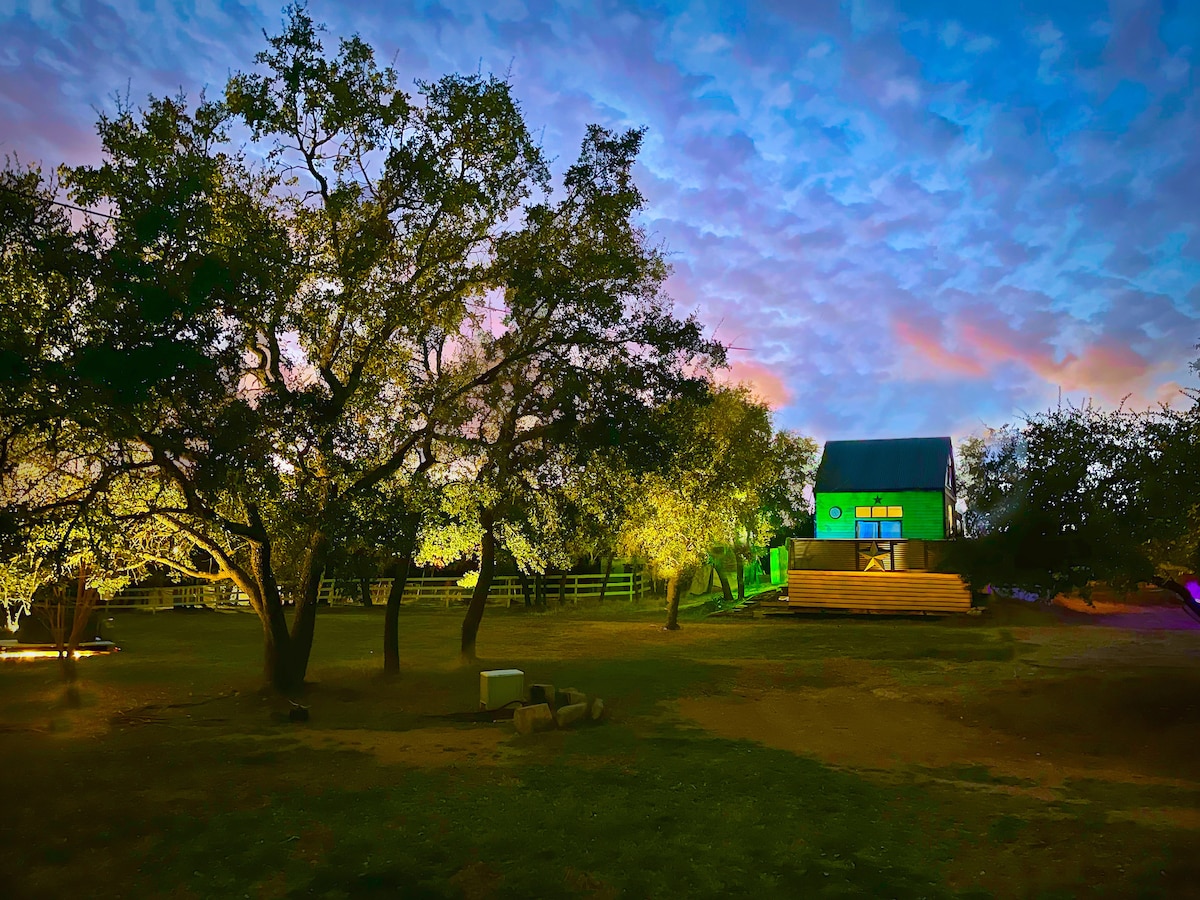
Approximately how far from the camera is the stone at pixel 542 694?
13.8m

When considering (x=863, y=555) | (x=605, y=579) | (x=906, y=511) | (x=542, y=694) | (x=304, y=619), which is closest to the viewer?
(x=542, y=694)

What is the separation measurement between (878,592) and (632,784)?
77.6 feet

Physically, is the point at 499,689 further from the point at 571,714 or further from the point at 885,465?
the point at 885,465

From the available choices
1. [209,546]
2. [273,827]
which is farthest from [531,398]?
[273,827]

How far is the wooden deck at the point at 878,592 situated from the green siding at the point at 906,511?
6.03 meters

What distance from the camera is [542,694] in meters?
14.0

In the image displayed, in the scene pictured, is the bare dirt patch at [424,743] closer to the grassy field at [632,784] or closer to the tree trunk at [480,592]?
the grassy field at [632,784]

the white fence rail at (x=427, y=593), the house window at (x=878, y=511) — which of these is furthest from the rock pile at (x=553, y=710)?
the house window at (x=878, y=511)

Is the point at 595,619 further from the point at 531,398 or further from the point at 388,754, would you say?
the point at 388,754

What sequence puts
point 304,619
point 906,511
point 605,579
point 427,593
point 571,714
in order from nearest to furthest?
point 571,714 < point 304,619 < point 906,511 < point 605,579 < point 427,593

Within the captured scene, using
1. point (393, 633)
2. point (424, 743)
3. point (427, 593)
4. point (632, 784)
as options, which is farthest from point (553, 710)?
point (427, 593)

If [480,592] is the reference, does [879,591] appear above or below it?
below

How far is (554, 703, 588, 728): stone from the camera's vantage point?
12.8m

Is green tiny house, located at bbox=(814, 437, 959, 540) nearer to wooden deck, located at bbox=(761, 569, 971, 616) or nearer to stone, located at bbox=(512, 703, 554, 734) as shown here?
wooden deck, located at bbox=(761, 569, 971, 616)
